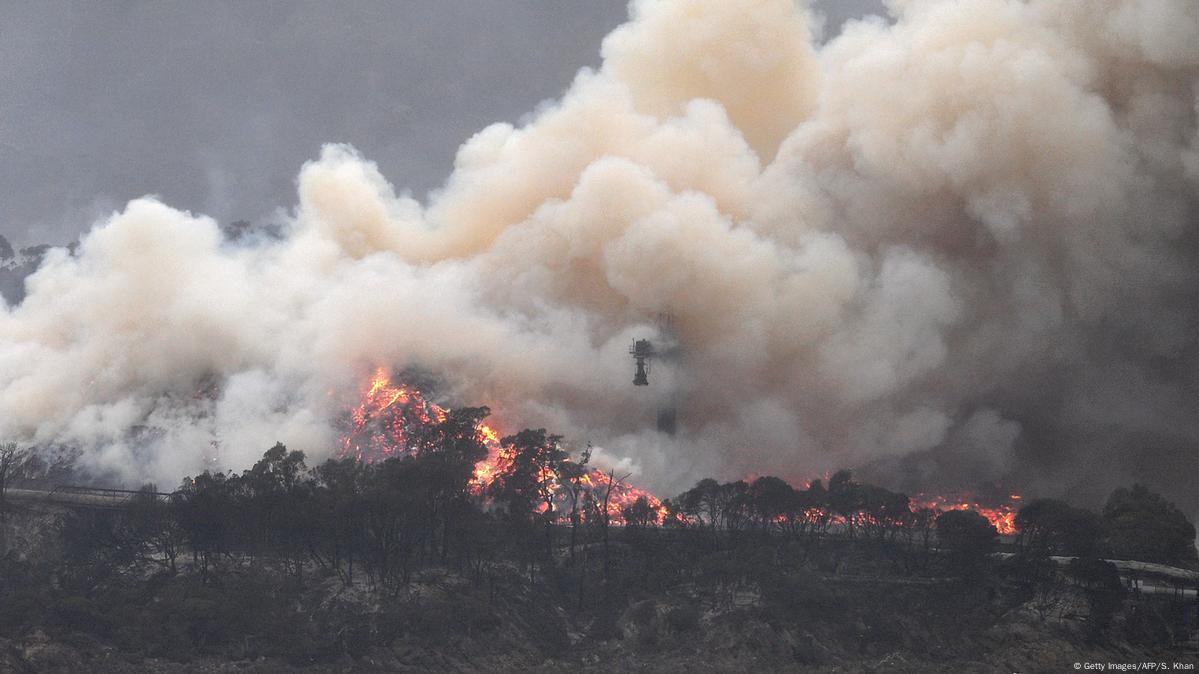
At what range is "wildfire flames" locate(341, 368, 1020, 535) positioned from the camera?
365ft

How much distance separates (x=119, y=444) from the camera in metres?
118

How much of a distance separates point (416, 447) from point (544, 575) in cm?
2365

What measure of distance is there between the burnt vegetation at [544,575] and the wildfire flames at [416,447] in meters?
3.96

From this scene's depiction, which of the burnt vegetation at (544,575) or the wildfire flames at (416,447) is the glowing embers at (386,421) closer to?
the wildfire flames at (416,447)

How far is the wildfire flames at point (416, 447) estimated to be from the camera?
11125 cm

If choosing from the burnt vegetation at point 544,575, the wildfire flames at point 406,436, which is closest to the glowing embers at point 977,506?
the burnt vegetation at point 544,575

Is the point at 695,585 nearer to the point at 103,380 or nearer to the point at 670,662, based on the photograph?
the point at 670,662

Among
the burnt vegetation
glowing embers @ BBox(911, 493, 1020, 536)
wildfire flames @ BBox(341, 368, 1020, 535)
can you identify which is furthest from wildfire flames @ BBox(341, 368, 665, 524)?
glowing embers @ BBox(911, 493, 1020, 536)

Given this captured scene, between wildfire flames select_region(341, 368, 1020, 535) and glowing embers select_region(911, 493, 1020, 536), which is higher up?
wildfire flames select_region(341, 368, 1020, 535)

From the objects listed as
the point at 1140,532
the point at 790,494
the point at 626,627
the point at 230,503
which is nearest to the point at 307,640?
the point at 230,503

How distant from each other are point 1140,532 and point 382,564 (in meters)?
66.7

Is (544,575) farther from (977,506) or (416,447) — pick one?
(977,506)

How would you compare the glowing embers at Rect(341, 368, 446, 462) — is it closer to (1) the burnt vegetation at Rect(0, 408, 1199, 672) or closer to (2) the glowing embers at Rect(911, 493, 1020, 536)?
(1) the burnt vegetation at Rect(0, 408, 1199, 672)

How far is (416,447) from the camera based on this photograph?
115 metres
